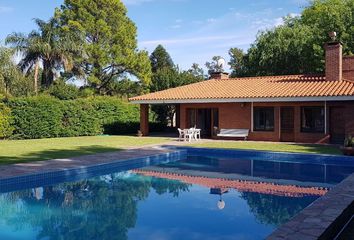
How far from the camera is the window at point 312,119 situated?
24.1 metres

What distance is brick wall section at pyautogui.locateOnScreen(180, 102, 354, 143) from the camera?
22938mm

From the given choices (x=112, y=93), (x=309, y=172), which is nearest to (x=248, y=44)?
(x=112, y=93)

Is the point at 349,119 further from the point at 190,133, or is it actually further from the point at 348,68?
the point at 190,133

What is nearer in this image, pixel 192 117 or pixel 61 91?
pixel 192 117

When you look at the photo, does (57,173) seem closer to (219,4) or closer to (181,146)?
(181,146)

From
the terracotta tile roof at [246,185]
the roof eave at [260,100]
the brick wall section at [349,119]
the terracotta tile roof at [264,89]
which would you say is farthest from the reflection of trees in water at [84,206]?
the brick wall section at [349,119]

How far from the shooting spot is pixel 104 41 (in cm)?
4562

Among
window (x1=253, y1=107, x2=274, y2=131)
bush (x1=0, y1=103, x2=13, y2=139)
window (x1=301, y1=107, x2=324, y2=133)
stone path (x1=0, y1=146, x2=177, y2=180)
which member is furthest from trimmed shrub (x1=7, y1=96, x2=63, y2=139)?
window (x1=301, y1=107, x2=324, y2=133)

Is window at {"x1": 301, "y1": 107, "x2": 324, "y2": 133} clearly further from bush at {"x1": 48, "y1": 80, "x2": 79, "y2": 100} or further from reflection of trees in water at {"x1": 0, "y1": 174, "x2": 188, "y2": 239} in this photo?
bush at {"x1": 48, "y1": 80, "x2": 79, "y2": 100}

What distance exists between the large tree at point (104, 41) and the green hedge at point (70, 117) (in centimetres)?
1114

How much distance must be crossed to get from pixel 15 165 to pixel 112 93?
34.7 meters

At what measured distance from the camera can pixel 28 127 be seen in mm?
27250

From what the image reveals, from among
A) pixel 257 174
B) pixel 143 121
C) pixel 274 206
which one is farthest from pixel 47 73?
pixel 274 206

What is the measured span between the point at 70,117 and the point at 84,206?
67.3 feet
